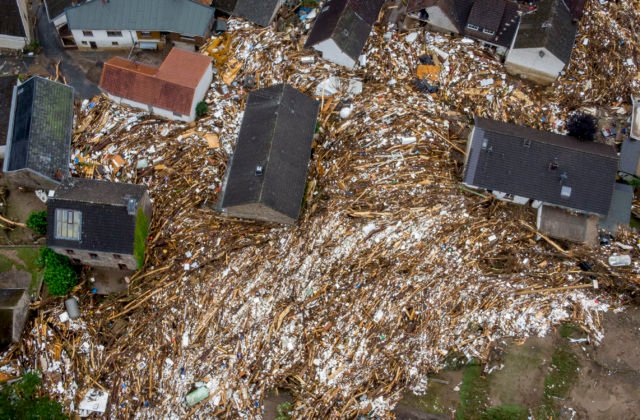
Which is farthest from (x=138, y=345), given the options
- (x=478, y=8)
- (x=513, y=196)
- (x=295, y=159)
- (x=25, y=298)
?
(x=478, y=8)

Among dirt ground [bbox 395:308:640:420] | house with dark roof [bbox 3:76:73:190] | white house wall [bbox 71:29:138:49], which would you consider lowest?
dirt ground [bbox 395:308:640:420]

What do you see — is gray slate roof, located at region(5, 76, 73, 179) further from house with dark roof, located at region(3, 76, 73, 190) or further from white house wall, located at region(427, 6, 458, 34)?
white house wall, located at region(427, 6, 458, 34)

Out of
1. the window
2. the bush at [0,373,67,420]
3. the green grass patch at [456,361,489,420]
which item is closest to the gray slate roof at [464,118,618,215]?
the green grass patch at [456,361,489,420]

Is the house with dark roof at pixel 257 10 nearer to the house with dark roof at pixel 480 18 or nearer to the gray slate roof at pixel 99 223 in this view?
the house with dark roof at pixel 480 18

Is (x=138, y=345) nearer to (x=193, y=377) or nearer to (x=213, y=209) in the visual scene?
(x=193, y=377)

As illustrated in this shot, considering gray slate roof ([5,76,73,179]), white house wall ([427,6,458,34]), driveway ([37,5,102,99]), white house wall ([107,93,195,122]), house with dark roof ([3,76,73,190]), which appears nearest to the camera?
house with dark roof ([3,76,73,190])

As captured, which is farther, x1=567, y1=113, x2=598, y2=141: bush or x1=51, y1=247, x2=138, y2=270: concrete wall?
x1=567, y1=113, x2=598, y2=141: bush

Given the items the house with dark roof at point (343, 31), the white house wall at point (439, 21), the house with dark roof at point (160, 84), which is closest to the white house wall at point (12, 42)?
the house with dark roof at point (160, 84)
